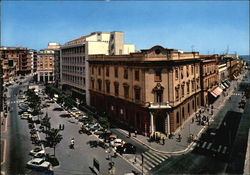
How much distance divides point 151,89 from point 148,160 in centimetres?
1572

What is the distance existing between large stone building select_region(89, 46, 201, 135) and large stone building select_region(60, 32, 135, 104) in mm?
14685

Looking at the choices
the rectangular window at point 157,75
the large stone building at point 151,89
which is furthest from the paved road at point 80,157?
the rectangular window at point 157,75

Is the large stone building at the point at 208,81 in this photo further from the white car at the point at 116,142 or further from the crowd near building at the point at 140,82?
the white car at the point at 116,142

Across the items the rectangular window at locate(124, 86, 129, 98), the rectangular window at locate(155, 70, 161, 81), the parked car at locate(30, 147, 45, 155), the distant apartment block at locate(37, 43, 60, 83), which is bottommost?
the parked car at locate(30, 147, 45, 155)

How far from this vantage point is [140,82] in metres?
48.1

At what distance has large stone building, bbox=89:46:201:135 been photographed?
4628cm

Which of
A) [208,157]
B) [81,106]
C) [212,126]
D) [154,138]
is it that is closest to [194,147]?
[208,157]

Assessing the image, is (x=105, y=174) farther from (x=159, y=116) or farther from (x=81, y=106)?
(x=81, y=106)

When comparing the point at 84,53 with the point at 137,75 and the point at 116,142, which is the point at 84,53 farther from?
the point at 116,142

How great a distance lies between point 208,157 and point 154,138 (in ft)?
37.1

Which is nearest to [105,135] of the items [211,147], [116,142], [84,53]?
[116,142]

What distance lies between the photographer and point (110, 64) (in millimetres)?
60750

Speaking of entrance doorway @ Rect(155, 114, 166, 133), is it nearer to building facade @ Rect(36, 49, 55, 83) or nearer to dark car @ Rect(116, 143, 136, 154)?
dark car @ Rect(116, 143, 136, 154)

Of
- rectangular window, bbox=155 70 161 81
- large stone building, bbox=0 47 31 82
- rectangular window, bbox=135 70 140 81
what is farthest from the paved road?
large stone building, bbox=0 47 31 82
